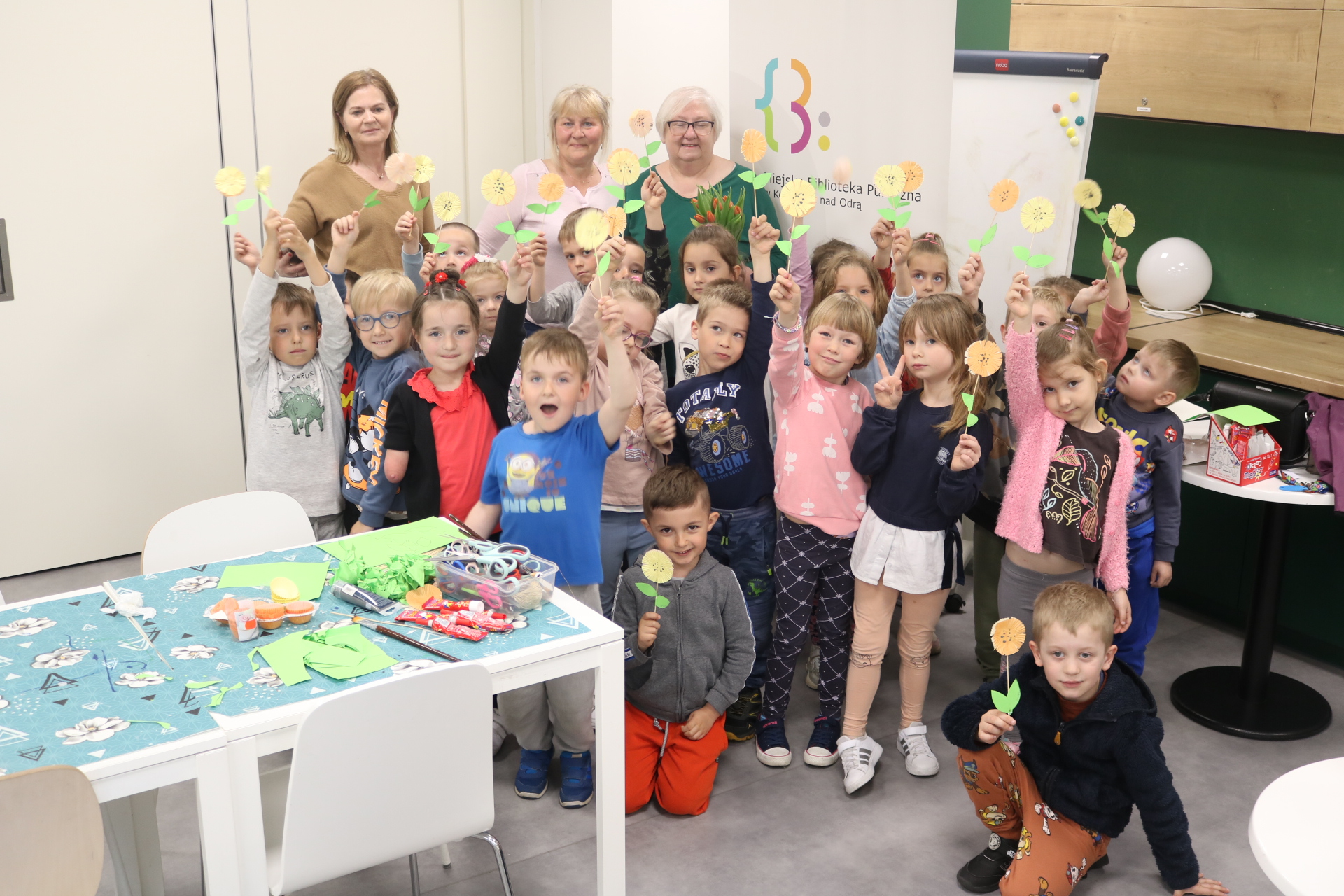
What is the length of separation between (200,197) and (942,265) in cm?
284

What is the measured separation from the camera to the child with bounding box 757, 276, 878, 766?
283 centimetres

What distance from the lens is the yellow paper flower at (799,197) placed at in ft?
8.99

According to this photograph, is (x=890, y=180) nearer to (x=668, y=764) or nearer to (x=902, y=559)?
(x=902, y=559)

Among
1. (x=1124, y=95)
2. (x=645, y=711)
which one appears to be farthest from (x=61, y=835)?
(x=1124, y=95)

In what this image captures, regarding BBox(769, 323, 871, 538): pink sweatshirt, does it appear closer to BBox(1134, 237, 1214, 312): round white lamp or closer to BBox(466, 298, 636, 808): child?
BBox(466, 298, 636, 808): child

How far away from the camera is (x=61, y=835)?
1637 millimetres

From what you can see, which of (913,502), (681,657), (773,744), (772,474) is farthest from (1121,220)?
(773,744)

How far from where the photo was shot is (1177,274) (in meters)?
3.96

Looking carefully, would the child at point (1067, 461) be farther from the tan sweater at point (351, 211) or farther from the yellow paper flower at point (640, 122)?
the tan sweater at point (351, 211)

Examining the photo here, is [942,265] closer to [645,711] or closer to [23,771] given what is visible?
[645,711]

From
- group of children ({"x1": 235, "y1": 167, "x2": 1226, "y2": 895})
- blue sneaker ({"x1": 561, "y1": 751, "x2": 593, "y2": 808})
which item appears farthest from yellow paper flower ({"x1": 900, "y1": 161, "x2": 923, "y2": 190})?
blue sneaker ({"x1": 561, "y1": 751, "x2": 593, "y2": 808})

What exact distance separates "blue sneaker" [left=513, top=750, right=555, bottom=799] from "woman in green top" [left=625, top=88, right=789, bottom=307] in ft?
4.80

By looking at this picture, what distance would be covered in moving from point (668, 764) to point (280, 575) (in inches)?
41.4

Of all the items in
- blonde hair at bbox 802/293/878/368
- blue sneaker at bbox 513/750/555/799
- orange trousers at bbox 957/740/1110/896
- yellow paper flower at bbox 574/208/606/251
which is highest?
yellow paper flower at bbox 574/208/606/251
